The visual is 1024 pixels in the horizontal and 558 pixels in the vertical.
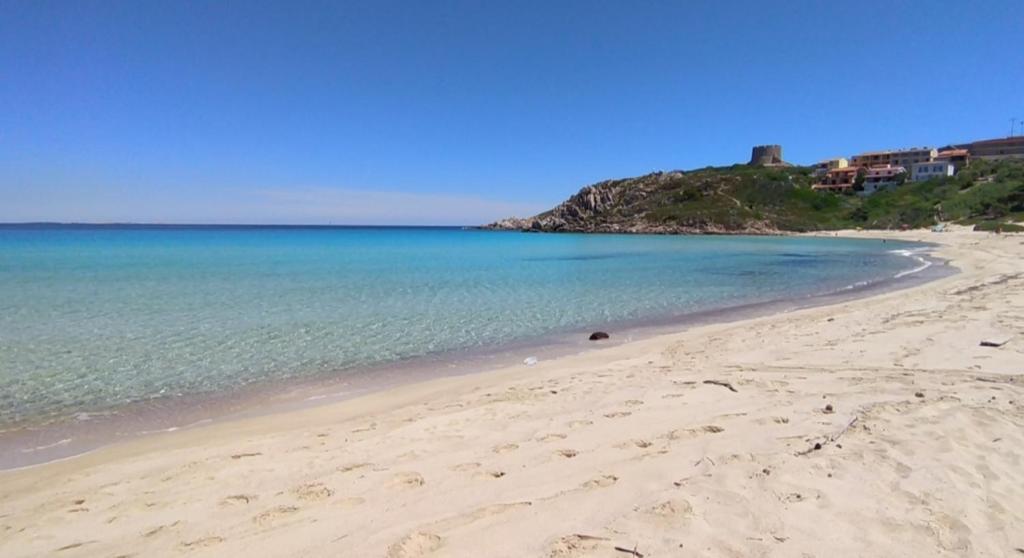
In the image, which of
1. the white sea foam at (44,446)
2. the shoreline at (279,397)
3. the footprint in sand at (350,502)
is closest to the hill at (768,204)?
A: the shoreline at (279,397)

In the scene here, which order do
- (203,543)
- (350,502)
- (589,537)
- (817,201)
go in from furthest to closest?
1. (817,201)
2. (350,502)
3. (203,543)
4. (589,537)

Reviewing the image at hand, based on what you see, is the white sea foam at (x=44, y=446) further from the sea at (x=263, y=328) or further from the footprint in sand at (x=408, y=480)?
the footprint in sand at (x=408, y=480)

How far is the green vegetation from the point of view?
75787 millimetres

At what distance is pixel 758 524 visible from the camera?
3.54 meters

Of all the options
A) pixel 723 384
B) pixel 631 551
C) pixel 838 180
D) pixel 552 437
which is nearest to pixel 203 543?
pixel 631 551

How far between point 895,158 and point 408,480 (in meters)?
164

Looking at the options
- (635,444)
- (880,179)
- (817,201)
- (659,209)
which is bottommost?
(635,444)

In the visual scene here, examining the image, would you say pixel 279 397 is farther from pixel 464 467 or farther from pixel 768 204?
pixel 768 204

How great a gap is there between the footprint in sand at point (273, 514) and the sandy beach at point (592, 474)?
0.06ft

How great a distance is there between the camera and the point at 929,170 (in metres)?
111

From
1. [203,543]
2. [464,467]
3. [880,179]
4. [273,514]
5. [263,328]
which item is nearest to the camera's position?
[203,543]

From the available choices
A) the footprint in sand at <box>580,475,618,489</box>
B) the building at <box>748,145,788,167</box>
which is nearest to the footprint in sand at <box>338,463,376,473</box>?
the footprint in sand at <box>580,475,618,489</box>

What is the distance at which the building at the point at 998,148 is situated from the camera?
4801 inches

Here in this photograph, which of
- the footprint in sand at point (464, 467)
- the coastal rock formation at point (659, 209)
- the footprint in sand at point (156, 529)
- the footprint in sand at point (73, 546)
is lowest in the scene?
the footprint in sand at point (73, 546)
